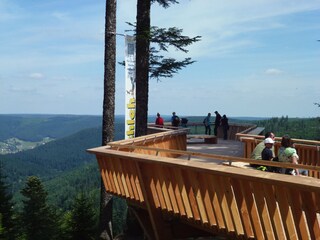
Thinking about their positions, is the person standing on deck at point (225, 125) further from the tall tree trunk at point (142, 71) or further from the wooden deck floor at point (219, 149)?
the tall tree trunk at point (142, 71)

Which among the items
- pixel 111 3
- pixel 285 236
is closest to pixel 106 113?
pixel 111 3

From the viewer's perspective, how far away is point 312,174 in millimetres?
10250

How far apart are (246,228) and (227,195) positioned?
487 mm

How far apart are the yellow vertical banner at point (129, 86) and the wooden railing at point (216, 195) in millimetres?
3505

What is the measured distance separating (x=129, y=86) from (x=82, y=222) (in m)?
12.1

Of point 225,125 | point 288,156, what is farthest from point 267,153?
point 225,125

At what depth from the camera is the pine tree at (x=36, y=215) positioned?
28000 mm

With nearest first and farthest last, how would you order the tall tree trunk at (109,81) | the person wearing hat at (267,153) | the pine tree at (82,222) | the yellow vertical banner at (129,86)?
the person wearing hat at (267,153) < the yellow vertical banner at (129,86) < the tall tree trunk at (109,81) < the pine tree at (82,222)

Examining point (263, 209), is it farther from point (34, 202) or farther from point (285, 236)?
point (34, 202)

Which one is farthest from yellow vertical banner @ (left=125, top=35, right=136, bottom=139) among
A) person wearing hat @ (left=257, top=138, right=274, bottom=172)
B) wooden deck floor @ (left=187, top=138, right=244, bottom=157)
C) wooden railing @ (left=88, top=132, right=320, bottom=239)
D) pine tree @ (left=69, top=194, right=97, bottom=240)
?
pine tree @ (left=69, top=194, right=97, bottom=240)

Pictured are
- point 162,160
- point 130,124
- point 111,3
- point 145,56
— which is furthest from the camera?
point 145,56

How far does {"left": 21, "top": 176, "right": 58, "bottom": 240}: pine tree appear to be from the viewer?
91.9ft

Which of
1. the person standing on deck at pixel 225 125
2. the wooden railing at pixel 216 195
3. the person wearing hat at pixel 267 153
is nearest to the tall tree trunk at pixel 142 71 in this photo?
the person wearing hat at pixel 267 153

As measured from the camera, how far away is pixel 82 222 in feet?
71.4
